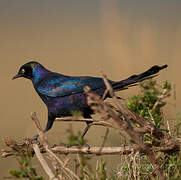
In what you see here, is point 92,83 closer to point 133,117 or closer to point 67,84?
point 67,84

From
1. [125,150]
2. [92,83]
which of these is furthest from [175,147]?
[92,83]

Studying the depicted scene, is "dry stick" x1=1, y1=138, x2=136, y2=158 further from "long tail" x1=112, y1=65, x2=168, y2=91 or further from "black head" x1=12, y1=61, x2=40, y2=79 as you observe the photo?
"black head" x1=12, y1=61, x2=40, y2=79

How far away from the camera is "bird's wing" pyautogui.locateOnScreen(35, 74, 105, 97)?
3.75m

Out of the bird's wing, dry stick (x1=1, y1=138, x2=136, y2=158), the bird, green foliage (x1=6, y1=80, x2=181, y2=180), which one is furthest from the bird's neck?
dry stick (x1=1, y1=138, x2=136, y2=158)

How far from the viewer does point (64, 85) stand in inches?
160

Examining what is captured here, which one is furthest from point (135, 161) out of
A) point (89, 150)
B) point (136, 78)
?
point (136, 78)

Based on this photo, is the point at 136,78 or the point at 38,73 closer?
the point at 136,78

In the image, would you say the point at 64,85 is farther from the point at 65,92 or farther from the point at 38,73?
the point at 38,73

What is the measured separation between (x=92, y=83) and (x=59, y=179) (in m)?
1.70

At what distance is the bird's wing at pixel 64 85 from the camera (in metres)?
3.75

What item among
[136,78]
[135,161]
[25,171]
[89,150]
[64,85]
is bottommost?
[135,161]

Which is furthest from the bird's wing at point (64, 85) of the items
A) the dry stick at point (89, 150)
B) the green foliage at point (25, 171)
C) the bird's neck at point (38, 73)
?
the green foliage at point (25, 171)

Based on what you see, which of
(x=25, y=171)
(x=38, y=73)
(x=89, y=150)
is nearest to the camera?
(x=25, y=171)

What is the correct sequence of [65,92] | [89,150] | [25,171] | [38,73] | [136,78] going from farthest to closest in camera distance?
[38,73], [65,92], [136,78], [89,150], [25,171]
